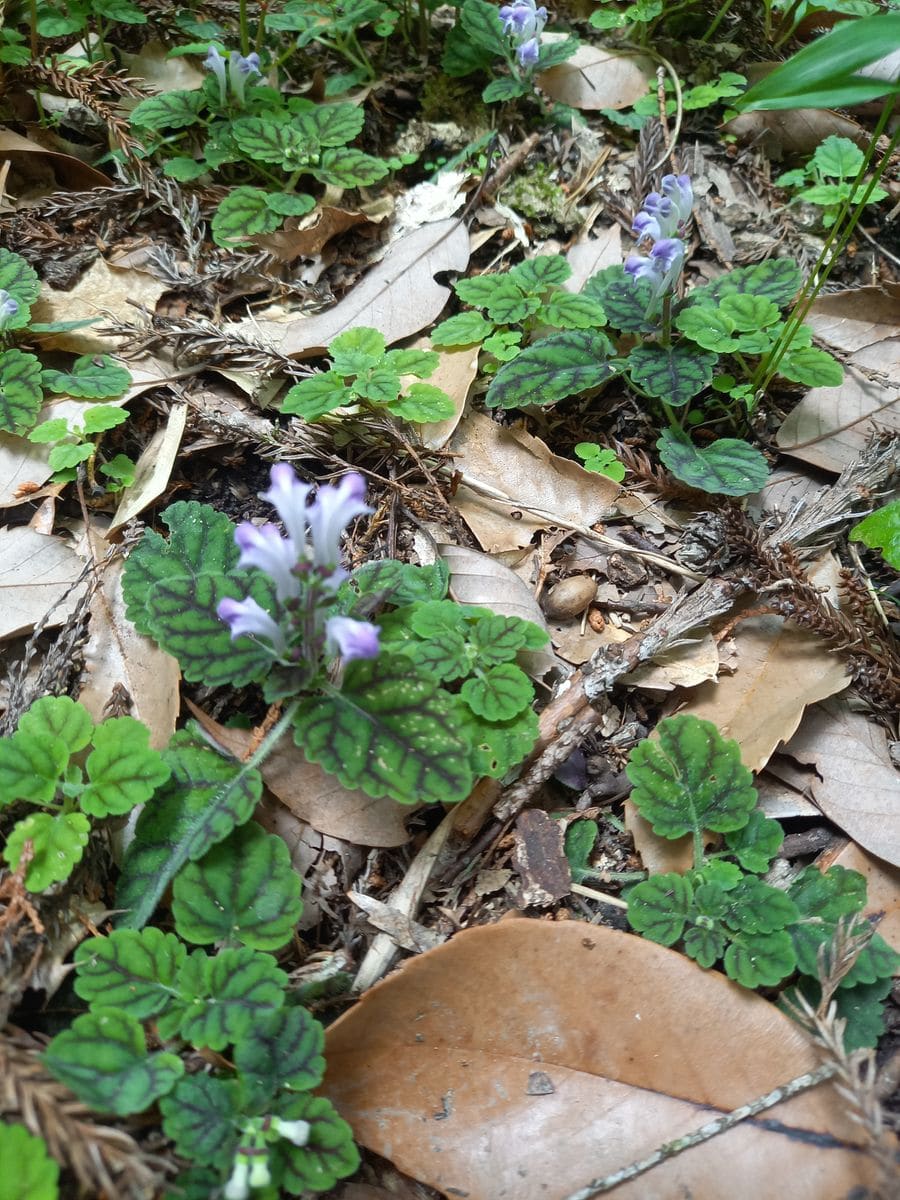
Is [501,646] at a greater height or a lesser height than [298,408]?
lesser

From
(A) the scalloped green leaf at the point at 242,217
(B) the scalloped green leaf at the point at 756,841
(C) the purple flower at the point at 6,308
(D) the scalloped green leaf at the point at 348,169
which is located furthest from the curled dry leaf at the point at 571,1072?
(D) the scalloped green leaf at the point at 348,169

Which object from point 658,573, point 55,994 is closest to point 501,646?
point 658,573

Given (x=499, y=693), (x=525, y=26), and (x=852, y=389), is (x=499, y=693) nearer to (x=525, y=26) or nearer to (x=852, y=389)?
(x=852, y=389)

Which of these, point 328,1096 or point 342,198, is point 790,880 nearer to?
point 328,1096

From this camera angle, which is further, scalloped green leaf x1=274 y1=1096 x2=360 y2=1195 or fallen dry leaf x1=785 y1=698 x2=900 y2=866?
fallen dry leaf x1=785 y1=698 x2=900 y2=866

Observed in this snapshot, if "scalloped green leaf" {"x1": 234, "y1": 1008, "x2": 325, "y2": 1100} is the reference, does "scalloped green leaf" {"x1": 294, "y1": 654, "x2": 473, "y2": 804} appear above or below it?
above

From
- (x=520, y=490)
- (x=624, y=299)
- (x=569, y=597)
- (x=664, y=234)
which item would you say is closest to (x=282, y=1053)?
A: (x=569, y=597)

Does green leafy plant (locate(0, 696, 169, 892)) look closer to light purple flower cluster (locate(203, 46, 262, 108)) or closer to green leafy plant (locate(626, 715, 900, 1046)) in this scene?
green leafy plant (locate(626, 715, 900, 1046))

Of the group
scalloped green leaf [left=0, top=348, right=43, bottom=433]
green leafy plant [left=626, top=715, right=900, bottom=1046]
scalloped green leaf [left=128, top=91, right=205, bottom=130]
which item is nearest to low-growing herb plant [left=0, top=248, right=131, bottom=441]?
scalloped green leaf [left=0, top=348, right=43, bottom=433]
